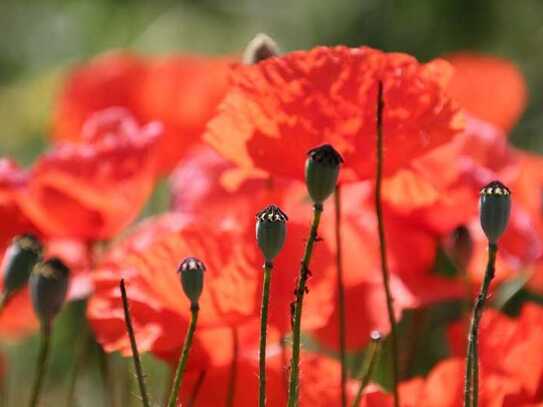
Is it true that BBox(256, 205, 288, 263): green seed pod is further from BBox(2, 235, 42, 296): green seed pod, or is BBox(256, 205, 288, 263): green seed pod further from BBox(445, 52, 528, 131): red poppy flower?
BBox(445, 52, 528, 131): red poppy flower

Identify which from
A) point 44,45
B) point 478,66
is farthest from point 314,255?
point 44,45

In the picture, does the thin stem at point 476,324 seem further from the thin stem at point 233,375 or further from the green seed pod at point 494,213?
the thin stem at point 233,375

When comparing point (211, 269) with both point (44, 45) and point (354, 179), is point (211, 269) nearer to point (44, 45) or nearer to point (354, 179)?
point (354, 179)

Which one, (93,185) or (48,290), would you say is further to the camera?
(93,185)

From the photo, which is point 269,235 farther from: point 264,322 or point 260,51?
point 260,51

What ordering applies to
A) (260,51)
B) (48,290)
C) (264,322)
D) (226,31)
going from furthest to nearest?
1. (226,31)
2. (260,51)
3. (48,290)
4. (264,322)

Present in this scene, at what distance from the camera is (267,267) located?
60 cm

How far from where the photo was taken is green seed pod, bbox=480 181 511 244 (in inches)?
24.5

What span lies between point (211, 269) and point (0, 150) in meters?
1.40

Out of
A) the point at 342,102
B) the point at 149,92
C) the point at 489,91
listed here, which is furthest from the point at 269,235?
the point at 489,91

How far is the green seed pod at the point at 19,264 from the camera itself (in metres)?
0.73

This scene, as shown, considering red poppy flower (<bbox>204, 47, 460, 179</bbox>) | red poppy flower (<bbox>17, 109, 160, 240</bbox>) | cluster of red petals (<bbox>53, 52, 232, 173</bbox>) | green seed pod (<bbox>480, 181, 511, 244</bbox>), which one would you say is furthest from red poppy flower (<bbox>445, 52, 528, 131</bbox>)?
green seed pod (<bbox>480, 181, 511, 244</bbox>)

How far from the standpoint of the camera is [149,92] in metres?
1.41

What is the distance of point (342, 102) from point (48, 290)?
182 millimetres
